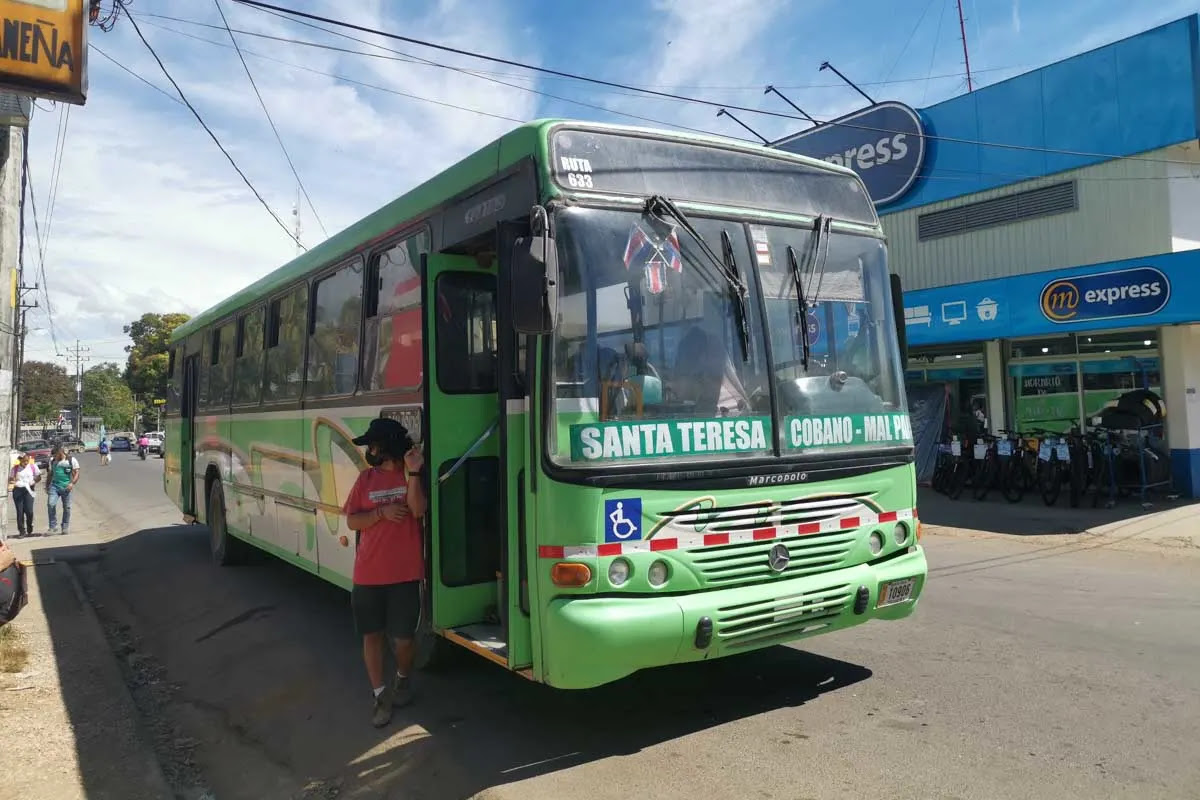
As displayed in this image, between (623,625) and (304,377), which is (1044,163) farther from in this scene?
(623,625)

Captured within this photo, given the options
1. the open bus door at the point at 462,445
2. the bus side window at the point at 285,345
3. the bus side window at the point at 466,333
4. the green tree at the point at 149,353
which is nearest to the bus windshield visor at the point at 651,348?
the open bus door at the point at 462,445

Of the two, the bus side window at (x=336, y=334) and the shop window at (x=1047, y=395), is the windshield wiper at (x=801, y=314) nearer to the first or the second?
the bus side window at (x=336, y=334)

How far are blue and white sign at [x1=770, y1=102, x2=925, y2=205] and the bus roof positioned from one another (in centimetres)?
1198

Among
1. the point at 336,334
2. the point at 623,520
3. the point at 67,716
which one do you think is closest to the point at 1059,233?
the point at 336,334

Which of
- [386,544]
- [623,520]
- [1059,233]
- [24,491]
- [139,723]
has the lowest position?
[139,723]

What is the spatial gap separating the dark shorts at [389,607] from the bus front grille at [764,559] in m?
1.79

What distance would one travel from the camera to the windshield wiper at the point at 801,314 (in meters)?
4.80

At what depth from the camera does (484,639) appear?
478 centimetres

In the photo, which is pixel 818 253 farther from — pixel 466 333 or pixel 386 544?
pixel 386 544

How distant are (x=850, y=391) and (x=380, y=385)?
→ 3.07 meters

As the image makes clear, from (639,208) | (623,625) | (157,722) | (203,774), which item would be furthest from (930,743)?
(157,722)

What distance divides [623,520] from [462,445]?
4.47ft

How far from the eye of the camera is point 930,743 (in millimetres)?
4305

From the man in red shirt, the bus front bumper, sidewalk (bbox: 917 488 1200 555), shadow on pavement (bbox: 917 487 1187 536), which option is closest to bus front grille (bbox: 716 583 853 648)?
the bus front bumper
